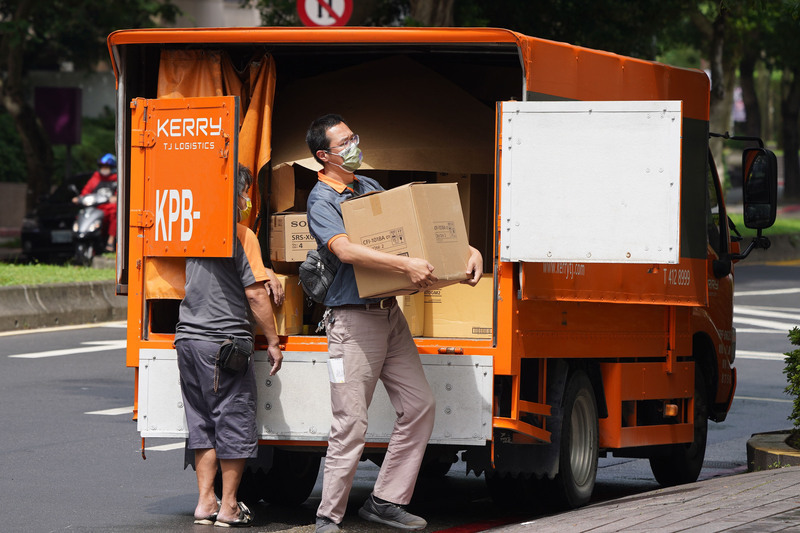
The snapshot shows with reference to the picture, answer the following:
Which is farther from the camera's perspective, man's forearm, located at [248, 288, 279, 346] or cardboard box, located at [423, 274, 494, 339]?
cardboard box, located at [423, 274, 494, 339]

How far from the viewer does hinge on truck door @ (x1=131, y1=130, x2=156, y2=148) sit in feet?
23.6

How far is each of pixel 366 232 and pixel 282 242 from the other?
4.05 ft

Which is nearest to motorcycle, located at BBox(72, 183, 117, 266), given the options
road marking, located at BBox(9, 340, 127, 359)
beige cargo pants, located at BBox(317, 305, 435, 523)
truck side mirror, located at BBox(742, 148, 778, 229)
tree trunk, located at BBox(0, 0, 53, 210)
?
road marking, located at BBox(9, 340, 127, 359)

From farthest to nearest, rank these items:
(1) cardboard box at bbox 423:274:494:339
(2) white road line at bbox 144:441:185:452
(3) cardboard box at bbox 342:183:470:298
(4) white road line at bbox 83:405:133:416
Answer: (4) white road line at bbox 83:405:133:416
(2) white road line at bbox 144:441:185:452
(1) cardboard box at bbox 423:274:494:339
(3) cardboard box at bbox 342:183:470:298

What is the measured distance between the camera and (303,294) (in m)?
7.88

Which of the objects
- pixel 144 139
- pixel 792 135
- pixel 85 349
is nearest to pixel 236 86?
pixel 144 139

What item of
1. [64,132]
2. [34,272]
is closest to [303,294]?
[34,272]

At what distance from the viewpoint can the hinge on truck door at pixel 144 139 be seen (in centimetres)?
720

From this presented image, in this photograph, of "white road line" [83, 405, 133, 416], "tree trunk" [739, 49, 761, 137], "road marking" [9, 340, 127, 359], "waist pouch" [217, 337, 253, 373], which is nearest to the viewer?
"waist pouch" [217, 337, 253, 373]

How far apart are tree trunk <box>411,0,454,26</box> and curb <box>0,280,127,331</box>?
20.4ft

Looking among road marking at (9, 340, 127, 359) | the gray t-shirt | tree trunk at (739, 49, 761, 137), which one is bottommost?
road marking at (9, 340, 127, 359)

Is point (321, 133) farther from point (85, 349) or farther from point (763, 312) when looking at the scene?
point (763, 312)

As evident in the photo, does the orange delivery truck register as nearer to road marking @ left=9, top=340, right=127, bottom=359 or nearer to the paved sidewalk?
the paved sidewalk

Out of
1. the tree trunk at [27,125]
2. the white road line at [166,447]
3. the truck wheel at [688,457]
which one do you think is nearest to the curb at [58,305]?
the white road line at [166,447]
